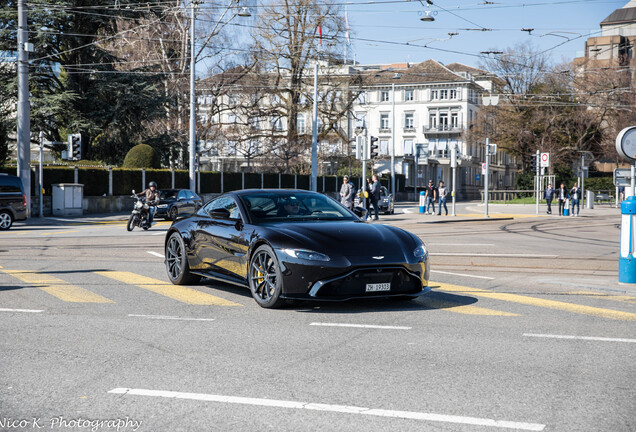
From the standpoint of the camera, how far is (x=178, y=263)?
11430mm

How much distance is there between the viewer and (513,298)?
10.2 m

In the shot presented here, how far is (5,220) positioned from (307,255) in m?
21.5

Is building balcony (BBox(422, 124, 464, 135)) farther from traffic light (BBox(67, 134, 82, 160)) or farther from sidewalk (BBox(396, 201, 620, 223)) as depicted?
traffic light (BBox(67, 134, 82, 160))

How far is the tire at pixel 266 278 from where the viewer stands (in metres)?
8.80

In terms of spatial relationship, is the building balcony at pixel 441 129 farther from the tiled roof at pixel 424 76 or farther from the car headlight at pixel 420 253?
the car headlight at pixel 420 253

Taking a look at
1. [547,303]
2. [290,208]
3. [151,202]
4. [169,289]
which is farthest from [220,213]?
[151,202]

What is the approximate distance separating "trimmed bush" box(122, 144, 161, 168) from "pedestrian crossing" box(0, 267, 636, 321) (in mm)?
31103

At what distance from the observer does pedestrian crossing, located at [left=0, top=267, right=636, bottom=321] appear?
9.12 meters

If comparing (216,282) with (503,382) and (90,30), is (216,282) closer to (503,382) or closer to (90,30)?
(503,382)

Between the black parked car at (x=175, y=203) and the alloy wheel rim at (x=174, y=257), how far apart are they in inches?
867

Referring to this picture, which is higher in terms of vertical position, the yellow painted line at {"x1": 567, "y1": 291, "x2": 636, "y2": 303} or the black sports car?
Answer: the black sports car

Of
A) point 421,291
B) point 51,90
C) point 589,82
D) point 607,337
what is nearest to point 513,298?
point 421,291

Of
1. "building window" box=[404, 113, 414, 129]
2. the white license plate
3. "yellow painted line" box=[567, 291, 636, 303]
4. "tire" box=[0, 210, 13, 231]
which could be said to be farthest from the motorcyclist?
"building window" box=[404, 113, 414, 129]

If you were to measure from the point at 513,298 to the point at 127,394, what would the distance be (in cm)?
625
